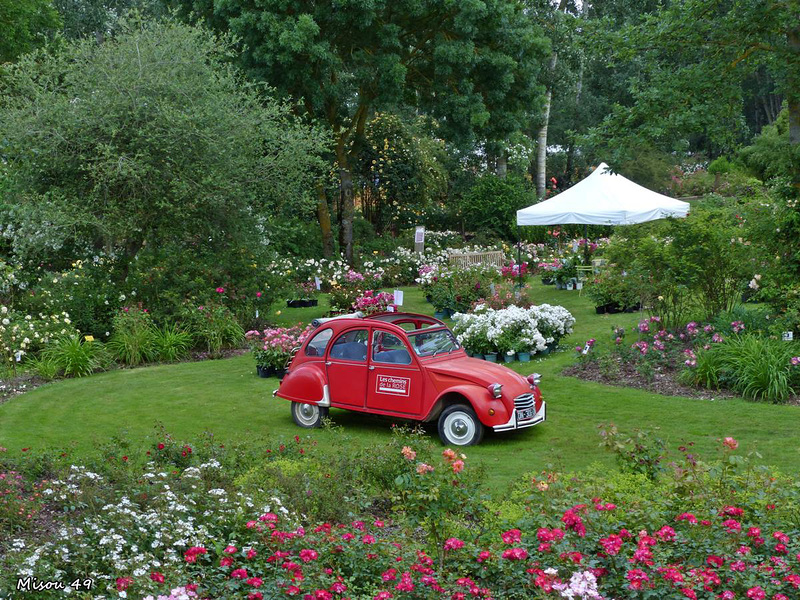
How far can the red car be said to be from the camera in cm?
947

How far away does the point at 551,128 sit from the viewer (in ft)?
154

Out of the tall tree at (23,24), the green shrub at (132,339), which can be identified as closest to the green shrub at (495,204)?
the tall tree at (23,24)

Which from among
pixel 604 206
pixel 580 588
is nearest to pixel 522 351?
pixel 604 206

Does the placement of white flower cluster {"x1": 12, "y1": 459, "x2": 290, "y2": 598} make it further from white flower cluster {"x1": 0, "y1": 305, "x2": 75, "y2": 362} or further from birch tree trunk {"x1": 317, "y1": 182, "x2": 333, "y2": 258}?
birch tree trunk {"x1": 317, "y1": 182, "x2": 333, "y2": 258}

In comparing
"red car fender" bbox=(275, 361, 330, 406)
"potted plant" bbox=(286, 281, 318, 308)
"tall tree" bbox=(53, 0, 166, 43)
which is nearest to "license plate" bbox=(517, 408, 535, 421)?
"red car fender" bbox=(275, 361, 330, 406)

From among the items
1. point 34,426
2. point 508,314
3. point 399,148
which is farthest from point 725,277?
point 399,148

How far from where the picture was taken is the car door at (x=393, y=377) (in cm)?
981

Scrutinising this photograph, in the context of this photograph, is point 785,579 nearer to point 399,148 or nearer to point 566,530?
point 566,530

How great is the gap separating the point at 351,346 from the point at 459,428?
1.72 meters

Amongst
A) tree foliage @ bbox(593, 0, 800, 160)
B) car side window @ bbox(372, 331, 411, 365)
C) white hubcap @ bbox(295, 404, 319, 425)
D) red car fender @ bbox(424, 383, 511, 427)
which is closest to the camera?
red car fender @ bbox(424, 383, 511, 427)

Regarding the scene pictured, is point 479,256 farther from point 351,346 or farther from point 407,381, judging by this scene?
point 407,381

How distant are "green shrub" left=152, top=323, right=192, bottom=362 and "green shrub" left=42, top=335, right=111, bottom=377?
3.22ft

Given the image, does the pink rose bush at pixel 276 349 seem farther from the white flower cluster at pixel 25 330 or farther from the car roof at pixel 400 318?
the white flower cluster at pixel 25 330

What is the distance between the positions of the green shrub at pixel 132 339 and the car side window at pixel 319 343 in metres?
5.87
